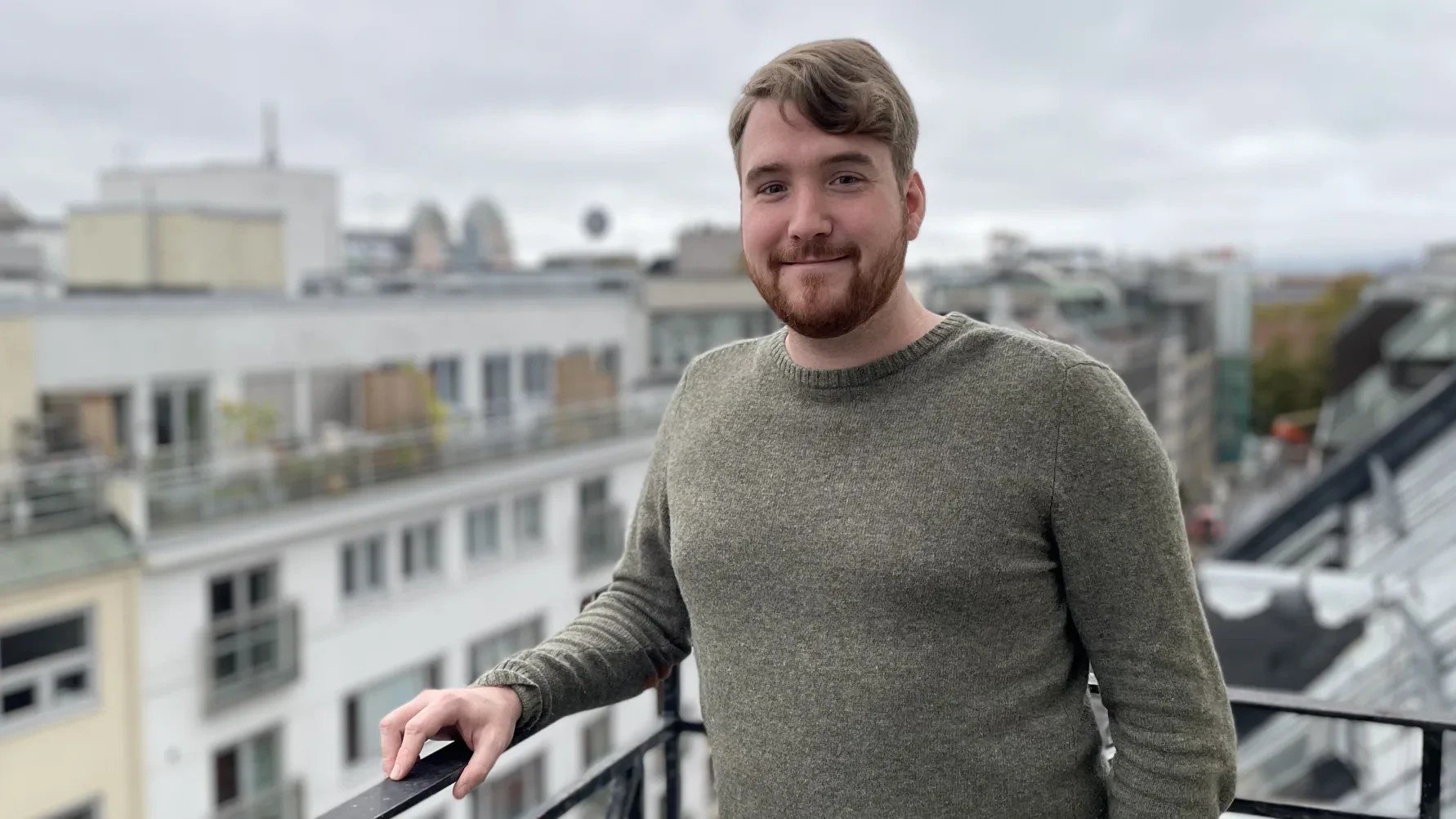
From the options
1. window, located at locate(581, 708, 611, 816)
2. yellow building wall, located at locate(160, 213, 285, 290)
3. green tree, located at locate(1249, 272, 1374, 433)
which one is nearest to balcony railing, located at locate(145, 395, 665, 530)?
yellow building wall, located at locate(160, 213, 285, 290)

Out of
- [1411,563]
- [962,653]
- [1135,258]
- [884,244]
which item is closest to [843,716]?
[962,653]

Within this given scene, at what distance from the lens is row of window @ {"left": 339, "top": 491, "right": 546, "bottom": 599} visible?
17.4 m

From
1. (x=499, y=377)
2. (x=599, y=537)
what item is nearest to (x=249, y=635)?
(x=599, y=537)

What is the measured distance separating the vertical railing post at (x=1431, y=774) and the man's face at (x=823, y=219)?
113cm

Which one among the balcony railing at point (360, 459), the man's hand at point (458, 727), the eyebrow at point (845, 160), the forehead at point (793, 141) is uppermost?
the forehead at point (793, 141)

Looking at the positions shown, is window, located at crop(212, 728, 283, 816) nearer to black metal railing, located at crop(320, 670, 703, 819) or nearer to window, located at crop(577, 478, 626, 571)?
window, located at crop(577, 478, 626, 571)

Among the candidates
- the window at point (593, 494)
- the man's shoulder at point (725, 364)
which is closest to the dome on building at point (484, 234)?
the window at point (593, 494)

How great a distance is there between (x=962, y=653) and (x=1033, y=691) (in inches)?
4.2

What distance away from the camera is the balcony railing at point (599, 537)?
21672 mm

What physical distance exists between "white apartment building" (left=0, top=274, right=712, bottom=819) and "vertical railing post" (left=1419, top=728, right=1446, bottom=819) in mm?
13029

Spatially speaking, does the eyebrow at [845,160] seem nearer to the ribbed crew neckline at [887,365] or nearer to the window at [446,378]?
the ribbed crew neckline at [887,365]

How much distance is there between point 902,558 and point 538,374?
22.9 meters

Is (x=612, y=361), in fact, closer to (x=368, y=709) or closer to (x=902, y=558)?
(x=368, y=709)

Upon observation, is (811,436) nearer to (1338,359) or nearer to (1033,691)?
(1033,691)
